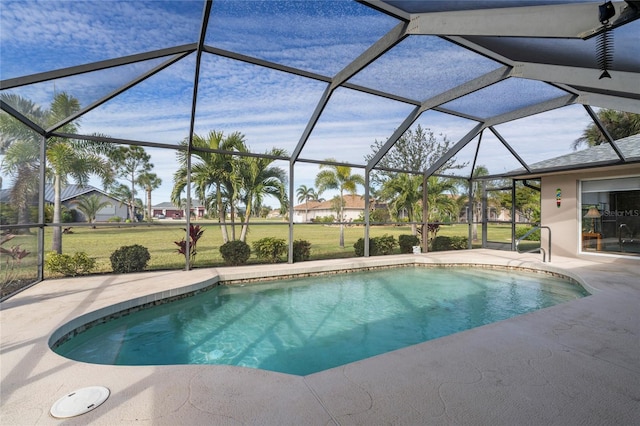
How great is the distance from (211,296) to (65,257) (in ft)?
10.9

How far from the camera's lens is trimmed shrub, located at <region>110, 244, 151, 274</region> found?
22.7 ft

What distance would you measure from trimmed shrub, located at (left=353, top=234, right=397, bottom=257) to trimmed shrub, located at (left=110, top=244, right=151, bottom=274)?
6.16 meters

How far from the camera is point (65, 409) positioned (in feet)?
6.70

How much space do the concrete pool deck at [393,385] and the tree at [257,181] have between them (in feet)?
23.5

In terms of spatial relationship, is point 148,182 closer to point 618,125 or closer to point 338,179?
point 338,179

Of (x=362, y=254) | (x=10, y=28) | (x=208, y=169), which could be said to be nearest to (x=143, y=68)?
(x=10, y=28)

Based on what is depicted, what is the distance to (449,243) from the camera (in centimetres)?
1200

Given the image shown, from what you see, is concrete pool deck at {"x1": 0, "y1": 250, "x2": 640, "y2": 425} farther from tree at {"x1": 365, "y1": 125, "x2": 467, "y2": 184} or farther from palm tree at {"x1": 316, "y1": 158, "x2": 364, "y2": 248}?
palm tree at {"x1": 316, "y1": 158, "x2": 364, "y2": 248}

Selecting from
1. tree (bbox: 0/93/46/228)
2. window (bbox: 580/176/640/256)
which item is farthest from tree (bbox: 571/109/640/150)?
tree (bbox: 0/93/46/228)

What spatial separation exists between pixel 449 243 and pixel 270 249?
7.12m

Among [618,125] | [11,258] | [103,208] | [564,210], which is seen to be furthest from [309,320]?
[618,125]

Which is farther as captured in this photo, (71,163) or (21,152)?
(71,163)

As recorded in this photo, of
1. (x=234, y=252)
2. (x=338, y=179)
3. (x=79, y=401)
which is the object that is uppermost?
(x=338, y=179)

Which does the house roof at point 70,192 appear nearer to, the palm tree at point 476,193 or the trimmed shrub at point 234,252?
the trimmed shrub at point 234,252
